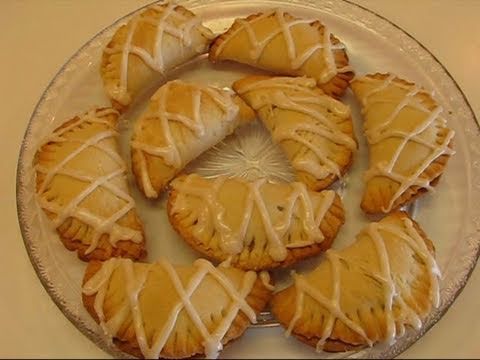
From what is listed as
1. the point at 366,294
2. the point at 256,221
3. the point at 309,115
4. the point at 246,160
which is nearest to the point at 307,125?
the point at 309,115

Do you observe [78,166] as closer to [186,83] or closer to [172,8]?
[186,83]

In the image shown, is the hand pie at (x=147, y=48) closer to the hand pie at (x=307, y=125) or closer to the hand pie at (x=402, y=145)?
the hand pie at (x=307, y=125)

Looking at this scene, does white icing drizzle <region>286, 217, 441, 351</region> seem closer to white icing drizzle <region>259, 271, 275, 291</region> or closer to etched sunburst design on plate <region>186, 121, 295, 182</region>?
white icing drizzle <region>259, 271, 275, 291</region>

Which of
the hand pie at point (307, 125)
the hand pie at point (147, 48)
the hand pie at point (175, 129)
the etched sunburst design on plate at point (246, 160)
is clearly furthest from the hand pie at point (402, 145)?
the hand pie at point (147, 48)

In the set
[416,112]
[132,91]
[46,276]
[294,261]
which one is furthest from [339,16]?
[46,276]

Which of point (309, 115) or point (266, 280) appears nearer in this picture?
point (266, 280)

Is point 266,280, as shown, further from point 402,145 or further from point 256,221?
point 402,145

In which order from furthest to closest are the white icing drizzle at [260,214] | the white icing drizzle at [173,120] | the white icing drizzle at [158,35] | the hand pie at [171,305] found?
the white icing drizzle at [158,35], the white icing drizzle at [173,120], the white icing drizzle at [260,214], the hand pie at [171,305]
